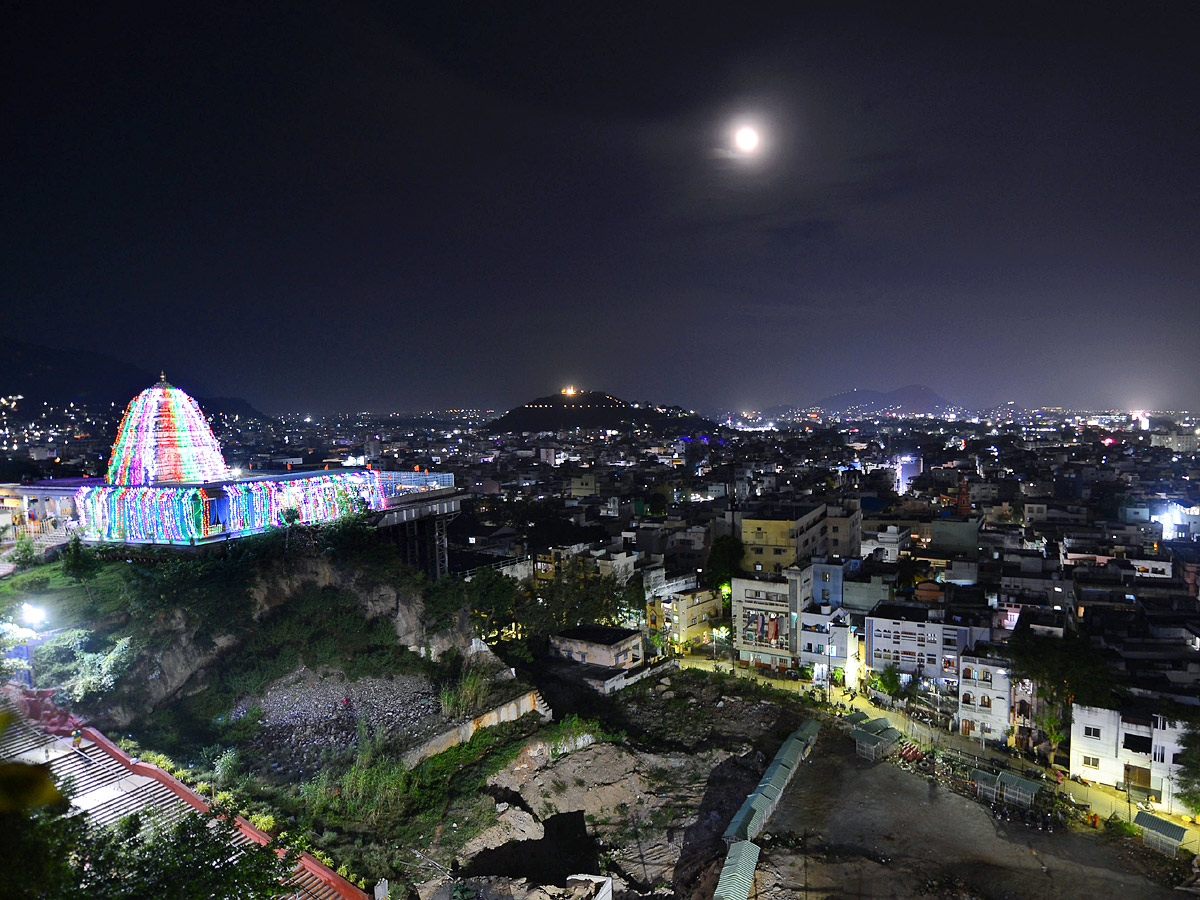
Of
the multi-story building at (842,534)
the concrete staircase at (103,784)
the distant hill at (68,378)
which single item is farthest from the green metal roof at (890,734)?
the distant hill at (68,378)

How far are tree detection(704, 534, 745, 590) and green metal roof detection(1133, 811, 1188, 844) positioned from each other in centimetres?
1491

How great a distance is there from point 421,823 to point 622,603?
40.9ft

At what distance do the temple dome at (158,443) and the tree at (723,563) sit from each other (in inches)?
739

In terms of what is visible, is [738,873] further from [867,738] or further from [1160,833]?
[1160,833]

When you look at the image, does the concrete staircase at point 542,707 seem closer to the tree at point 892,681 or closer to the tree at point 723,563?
the tree at point 892,681

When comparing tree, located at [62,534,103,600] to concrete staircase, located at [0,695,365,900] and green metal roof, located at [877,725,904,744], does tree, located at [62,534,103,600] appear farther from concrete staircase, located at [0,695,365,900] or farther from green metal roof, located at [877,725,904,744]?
green metal roof, located at [877,725,904,744]

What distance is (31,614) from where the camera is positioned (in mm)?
12977

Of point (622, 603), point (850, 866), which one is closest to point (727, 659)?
point (622, 603)

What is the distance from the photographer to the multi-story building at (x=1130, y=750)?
14.5 metres

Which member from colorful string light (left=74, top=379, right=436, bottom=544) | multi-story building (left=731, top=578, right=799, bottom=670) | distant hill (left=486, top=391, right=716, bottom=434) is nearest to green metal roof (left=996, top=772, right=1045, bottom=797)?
multi-story building (left=731, top=578, right=799, bottom=670)

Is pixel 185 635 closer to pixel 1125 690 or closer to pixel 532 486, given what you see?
pixel 1125 690

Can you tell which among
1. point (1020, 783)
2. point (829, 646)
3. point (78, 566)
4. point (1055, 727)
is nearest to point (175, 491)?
point (78, 566)

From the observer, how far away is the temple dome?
1703cm

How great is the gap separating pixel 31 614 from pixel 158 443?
209 inches
